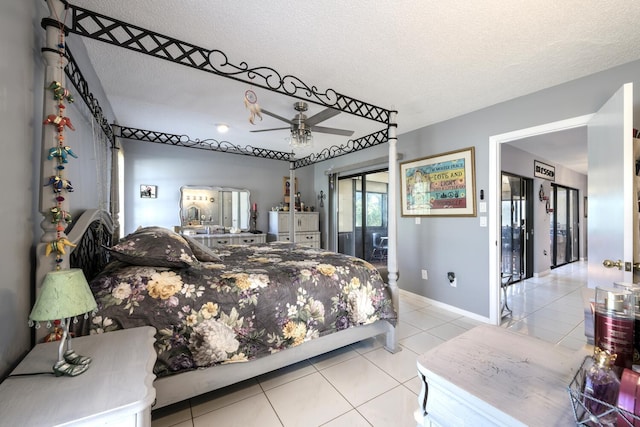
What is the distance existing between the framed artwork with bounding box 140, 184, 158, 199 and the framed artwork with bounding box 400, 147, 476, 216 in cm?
388

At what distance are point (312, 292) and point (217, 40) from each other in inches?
75.0

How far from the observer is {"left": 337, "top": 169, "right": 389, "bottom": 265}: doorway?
5.21 metres

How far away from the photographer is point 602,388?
1.88ft

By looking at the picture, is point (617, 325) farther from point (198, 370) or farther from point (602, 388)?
point (198, 370)

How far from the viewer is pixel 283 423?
60.1 inches

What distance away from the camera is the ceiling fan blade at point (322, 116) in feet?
7.79

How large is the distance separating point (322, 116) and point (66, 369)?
2378 mm

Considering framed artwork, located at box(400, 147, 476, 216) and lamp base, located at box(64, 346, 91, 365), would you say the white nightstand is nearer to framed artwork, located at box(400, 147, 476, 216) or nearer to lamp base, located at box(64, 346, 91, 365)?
lamp base, located at box(64, 346, 91, 365)

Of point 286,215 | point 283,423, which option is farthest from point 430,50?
point 286,215

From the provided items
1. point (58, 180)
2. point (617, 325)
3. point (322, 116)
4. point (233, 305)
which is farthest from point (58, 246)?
point (322, 116)

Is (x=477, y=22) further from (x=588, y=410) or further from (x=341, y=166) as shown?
(x=341, y=166)

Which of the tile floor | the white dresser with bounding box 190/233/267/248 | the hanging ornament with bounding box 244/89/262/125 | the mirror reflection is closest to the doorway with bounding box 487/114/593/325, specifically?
the tile floor

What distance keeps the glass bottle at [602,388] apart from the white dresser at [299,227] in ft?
14.8

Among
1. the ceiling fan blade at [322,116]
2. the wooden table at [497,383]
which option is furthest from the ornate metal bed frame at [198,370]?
the ceiling fan blade at [322,116]
